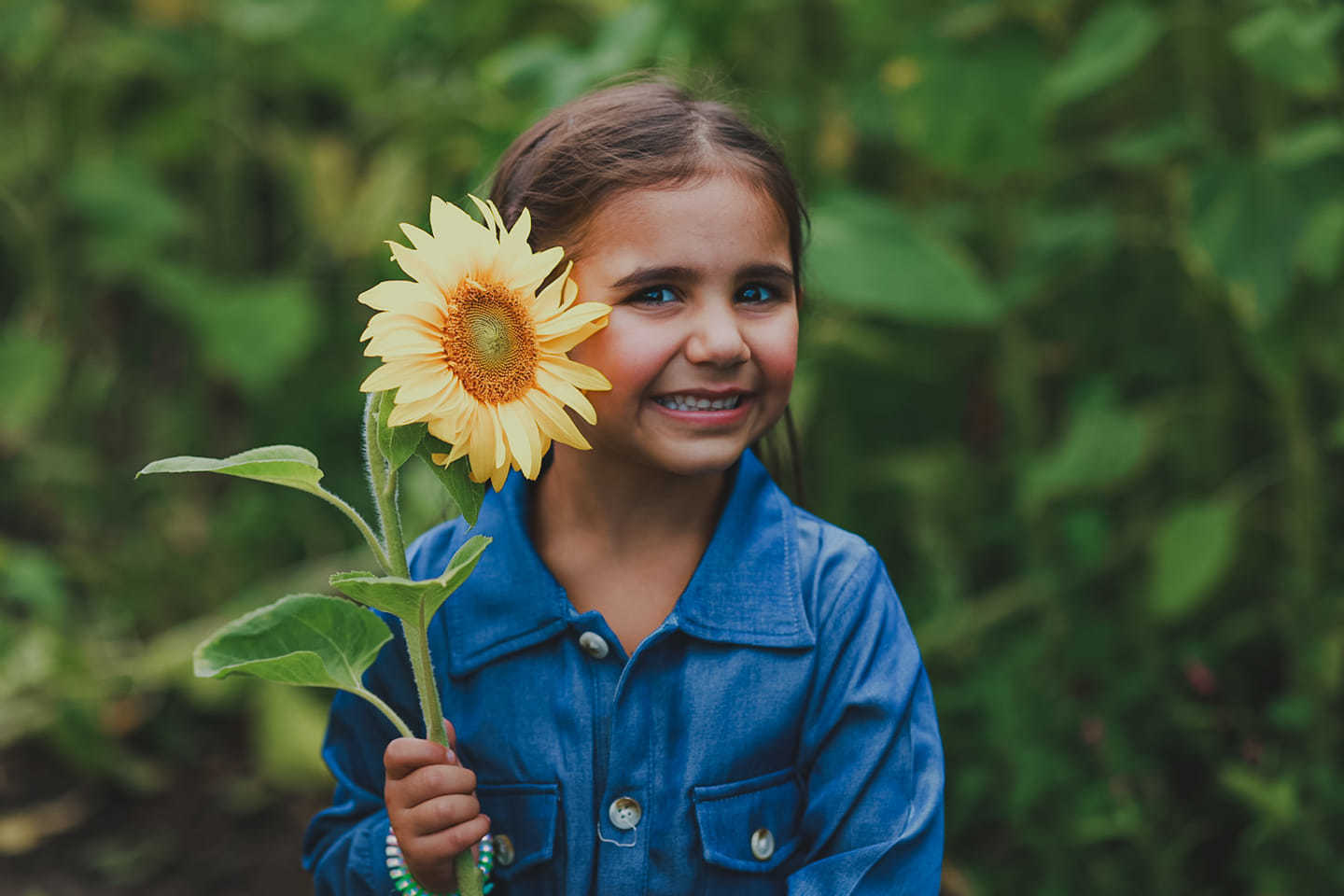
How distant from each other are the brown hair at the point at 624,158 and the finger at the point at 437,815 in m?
0.39

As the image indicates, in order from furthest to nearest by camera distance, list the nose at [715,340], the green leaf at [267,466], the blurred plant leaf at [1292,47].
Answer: the blurred plant leaf at [1292,47] < the nose at [715,340] < the green leaf at [267,466]

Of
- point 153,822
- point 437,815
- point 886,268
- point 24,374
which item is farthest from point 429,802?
point 24,374

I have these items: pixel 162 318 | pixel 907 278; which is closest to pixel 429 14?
pixel 907 278

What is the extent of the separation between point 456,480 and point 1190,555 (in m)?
1.43

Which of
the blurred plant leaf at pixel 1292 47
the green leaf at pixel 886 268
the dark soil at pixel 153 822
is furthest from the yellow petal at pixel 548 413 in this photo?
the dark soil at pixel 153 822

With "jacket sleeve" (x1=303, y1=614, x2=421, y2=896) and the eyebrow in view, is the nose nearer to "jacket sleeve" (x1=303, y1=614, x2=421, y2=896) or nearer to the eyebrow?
the eyebrow

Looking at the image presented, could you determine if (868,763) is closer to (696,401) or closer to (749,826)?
(749,826)

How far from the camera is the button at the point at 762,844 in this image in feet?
3.53

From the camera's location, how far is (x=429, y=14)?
2.50 m

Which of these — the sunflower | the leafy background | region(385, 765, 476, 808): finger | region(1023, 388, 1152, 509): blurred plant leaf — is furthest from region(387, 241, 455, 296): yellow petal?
region(1023, 388, 1152, 509): blurred plant leaf

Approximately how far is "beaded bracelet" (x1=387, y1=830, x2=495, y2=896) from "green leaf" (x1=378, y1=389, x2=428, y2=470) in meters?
0.29

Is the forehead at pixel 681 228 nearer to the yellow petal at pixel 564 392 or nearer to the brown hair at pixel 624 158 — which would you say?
the brown hair at pixel 624 158

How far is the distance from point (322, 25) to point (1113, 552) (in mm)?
1779

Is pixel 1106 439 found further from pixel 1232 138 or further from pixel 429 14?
pixel 429 14
